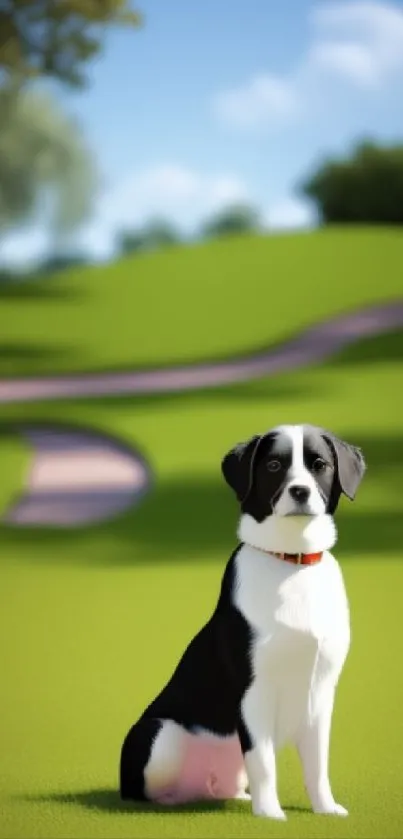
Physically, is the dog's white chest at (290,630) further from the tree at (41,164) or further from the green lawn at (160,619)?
the tree at (41,164)

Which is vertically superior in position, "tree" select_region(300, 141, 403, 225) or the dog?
"tree" select_region(300, 141, 403, 225)

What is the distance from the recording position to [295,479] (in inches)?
214

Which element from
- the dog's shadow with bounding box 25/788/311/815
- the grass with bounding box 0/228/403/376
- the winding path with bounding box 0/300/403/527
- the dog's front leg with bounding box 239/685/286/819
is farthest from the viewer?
the grass with bounding box 0/228/403/376

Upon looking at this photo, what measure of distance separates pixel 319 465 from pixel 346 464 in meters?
0.11

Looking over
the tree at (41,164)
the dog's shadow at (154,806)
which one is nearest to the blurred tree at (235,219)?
the tree at (41,164)

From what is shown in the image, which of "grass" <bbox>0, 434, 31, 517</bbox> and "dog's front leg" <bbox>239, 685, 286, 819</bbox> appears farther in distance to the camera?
"grass" <bbox>0, 434, 31, 517</bbox>

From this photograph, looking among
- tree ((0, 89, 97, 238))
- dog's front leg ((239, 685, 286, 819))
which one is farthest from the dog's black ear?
tree ((0, 89, 97, 238))

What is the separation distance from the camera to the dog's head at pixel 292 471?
5465mm

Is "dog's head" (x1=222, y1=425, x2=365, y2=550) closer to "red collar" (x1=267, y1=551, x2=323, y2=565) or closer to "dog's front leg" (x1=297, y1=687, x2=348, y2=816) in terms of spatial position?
"red collar" (x1=267, y1=551, x2=323, y2=565)

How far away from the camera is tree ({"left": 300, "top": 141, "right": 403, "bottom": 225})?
41.3 metres

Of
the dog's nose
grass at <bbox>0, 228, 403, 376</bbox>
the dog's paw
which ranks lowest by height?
the dog's paw

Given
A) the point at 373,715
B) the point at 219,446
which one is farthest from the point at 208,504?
the point at 373,715

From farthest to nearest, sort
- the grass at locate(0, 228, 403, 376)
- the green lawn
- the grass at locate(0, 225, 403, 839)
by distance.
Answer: the grass at locate(0, 228, 403, 376)
the grass at locate(0, 225, 403, 839)
the green lawn

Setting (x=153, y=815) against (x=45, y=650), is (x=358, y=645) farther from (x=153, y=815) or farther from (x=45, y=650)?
(x=153, y=815)
